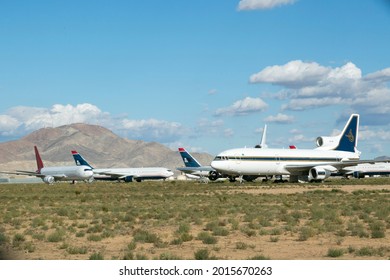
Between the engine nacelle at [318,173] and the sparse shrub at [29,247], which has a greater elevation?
the engine nacelle at [318,173]

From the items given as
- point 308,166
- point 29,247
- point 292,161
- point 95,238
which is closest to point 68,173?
point 292,161

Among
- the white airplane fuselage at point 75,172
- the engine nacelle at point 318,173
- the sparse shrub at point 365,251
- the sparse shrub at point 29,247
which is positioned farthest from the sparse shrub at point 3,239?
the white airplane fuselage at point 75,172

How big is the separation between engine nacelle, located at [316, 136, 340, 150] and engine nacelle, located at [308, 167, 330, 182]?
43.4ft

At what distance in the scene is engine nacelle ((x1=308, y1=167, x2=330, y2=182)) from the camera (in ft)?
258

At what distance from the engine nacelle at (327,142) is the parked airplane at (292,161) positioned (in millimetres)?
539

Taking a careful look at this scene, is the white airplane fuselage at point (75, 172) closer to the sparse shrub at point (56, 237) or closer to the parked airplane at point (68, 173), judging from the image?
the parked airplane at point (68, 173)

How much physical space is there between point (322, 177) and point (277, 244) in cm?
6002

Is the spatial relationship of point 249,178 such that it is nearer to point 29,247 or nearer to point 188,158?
point 188,158

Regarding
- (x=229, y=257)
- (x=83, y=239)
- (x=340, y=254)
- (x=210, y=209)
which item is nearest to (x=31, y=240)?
(x=83, y=239)

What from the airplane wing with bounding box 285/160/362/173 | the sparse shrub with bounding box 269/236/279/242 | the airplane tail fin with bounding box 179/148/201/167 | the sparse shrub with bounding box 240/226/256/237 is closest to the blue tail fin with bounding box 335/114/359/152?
the airplane wing with bounding box 285/160/362/173

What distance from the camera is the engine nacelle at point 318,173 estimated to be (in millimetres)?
78688

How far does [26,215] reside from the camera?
34.7 meters

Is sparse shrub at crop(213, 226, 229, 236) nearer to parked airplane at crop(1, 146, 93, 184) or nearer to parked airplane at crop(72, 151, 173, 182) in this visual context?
parked airplane at crop(1, 146, 93, 184)
